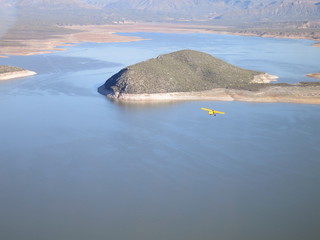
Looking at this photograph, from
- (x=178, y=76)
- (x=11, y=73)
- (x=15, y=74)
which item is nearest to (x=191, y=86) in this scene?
(x=178, y=76)

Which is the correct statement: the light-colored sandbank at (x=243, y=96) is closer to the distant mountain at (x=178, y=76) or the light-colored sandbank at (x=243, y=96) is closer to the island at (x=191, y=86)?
the island at (x=191, y=86)

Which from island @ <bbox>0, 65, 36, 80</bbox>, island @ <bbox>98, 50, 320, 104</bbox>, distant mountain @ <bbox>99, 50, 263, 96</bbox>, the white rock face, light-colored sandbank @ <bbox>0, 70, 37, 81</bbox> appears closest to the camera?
island @ <bbox>98, 50, 320, 104</bbox>

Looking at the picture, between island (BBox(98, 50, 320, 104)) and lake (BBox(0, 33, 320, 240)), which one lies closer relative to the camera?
lake (BBox(0, 33, 320, 240))

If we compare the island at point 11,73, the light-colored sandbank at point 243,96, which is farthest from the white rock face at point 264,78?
the island at point 11,73

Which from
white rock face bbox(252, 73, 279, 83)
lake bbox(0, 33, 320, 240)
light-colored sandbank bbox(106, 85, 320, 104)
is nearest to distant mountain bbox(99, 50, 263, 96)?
white rock face bbox(252, 73, 279, 83)

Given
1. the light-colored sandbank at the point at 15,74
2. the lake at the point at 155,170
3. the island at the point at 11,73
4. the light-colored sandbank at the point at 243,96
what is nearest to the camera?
the lake at the point at 155,170

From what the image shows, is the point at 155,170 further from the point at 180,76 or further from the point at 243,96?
the point at 180,76

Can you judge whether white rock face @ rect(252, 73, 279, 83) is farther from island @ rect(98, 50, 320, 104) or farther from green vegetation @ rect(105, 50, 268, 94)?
Result: green vegetation @ rect(105, 50, 268, 94)
